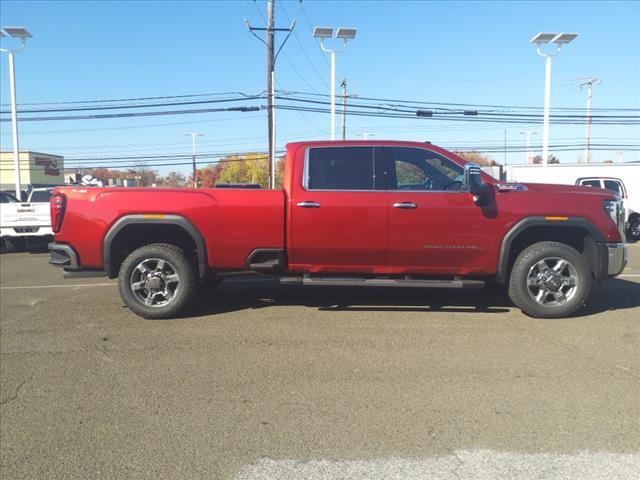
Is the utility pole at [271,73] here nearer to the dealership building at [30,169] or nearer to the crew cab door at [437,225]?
the crew cab door at [437,225]

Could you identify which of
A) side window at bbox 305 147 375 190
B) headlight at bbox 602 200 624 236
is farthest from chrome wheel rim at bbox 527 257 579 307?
side window at bbox 305 147 375 190

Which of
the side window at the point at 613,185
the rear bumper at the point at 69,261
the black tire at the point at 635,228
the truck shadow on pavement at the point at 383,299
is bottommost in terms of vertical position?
the truck shadow on pavement at the point at 383,299

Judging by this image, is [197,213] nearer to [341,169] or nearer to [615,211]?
[341,169]

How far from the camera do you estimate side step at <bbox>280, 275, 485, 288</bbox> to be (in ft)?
18.1

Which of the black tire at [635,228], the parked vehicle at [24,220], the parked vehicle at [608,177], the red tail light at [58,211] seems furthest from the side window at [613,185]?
the parked vehicle at [24,220]

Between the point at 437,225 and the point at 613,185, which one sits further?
the point at 613,185

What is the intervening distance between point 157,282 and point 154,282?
0.11 feet

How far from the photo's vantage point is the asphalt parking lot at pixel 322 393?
9.35ft

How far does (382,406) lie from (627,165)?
699 inches

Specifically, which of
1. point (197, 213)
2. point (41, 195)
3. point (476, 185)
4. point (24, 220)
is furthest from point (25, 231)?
point (476, 185)

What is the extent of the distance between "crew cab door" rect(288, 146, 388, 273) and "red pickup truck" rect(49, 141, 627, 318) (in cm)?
1

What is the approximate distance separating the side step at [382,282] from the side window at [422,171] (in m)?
1.06

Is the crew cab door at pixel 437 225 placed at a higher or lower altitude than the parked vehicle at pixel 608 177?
lower

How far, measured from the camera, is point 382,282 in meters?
5.57
